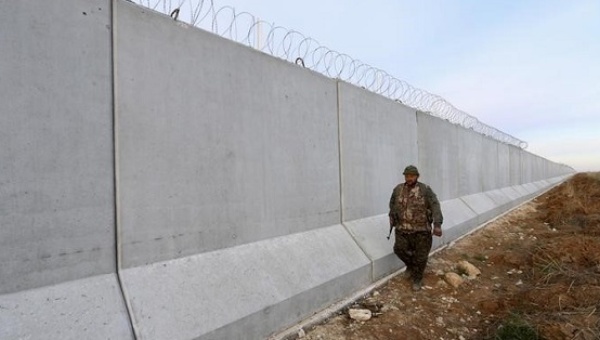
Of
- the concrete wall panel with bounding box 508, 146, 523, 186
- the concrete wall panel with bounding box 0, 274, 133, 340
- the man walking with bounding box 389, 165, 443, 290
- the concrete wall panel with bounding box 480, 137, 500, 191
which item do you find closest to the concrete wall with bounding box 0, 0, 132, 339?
the concrete wall panel with bounding box 0, 274, 133, 340

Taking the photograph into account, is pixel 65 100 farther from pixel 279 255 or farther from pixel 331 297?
pixel 331 297

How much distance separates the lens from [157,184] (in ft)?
9.68

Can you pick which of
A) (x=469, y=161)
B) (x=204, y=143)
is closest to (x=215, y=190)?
(x=204, y=143)

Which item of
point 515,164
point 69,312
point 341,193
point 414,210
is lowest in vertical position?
point 69,312

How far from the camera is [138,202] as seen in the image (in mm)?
2818

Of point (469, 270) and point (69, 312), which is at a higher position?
point (69, 312)

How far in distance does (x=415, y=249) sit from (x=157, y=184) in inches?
140

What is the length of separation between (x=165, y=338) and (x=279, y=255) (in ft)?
4.80

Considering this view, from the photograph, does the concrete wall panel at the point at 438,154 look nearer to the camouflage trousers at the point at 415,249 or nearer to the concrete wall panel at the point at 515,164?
the camouflage trousers at the point at 415,249

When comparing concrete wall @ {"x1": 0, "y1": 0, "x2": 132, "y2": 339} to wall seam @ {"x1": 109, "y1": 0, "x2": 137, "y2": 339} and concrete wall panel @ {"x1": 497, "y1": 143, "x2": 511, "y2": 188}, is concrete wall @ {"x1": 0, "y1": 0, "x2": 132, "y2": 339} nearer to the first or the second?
wall seam @ {"x1": 109, "y1": 0, "x2": 137, "y2": 339}

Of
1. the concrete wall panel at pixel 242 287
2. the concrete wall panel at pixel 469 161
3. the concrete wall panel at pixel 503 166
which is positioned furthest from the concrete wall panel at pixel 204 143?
the concrete wall panel at pixel 503 166

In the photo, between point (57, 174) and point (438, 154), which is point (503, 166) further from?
point (57, 174)

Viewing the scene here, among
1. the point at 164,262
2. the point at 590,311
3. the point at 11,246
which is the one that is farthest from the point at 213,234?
the point at 590,311

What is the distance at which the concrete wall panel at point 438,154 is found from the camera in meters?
8.09
